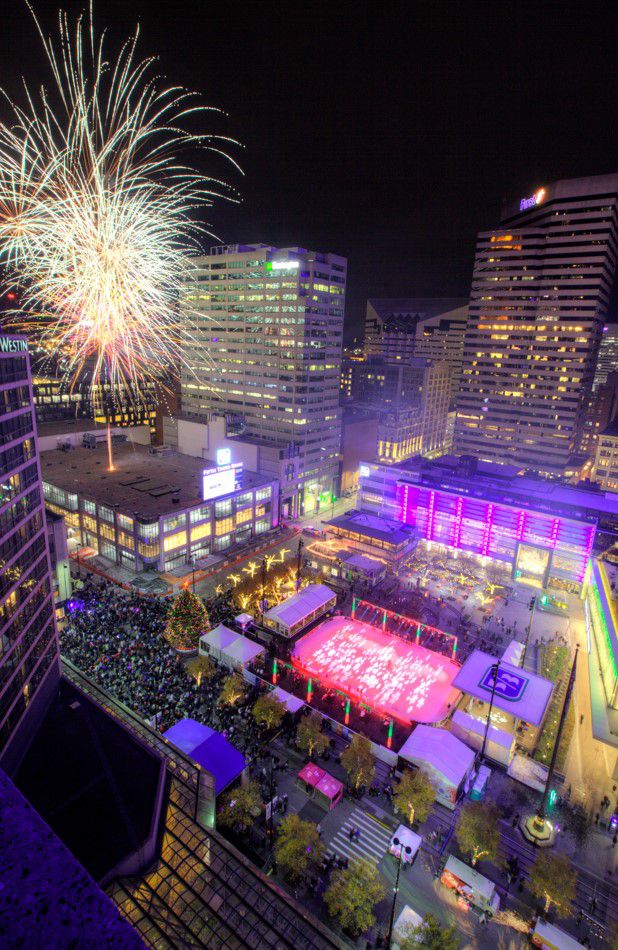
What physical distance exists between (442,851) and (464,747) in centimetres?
624

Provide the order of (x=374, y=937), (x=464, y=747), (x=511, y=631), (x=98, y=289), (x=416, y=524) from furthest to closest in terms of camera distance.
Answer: (x=416, y=524)
(x=511, y=631)
(x=98, y=289)
(x=464, y=747)
(x=374, y=937)

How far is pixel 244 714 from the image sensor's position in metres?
33.6

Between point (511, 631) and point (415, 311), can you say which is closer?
point (511, 631)

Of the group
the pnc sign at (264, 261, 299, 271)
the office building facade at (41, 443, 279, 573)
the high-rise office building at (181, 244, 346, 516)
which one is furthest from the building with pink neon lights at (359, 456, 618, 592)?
the pnc sign at (264, 261, 299, 271)

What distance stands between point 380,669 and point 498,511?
29.7 m

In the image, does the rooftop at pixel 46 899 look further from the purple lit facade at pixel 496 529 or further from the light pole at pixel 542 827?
the purple lit facade at pixel 496 529

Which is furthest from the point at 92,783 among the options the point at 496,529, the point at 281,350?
the point at 281,350

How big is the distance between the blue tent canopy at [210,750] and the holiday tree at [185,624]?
9.68m

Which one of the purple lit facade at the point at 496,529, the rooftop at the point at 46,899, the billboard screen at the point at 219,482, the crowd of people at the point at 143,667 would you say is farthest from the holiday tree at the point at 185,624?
the purple lit facade at the point at 496,529

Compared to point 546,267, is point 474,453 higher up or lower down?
lower down

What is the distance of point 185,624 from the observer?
39.1 m

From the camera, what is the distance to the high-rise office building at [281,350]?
73.9 metres

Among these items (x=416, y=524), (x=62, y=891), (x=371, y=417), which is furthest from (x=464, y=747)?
(x=371, y=417)

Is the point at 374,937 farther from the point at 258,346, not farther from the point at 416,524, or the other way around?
the point at 258,346
